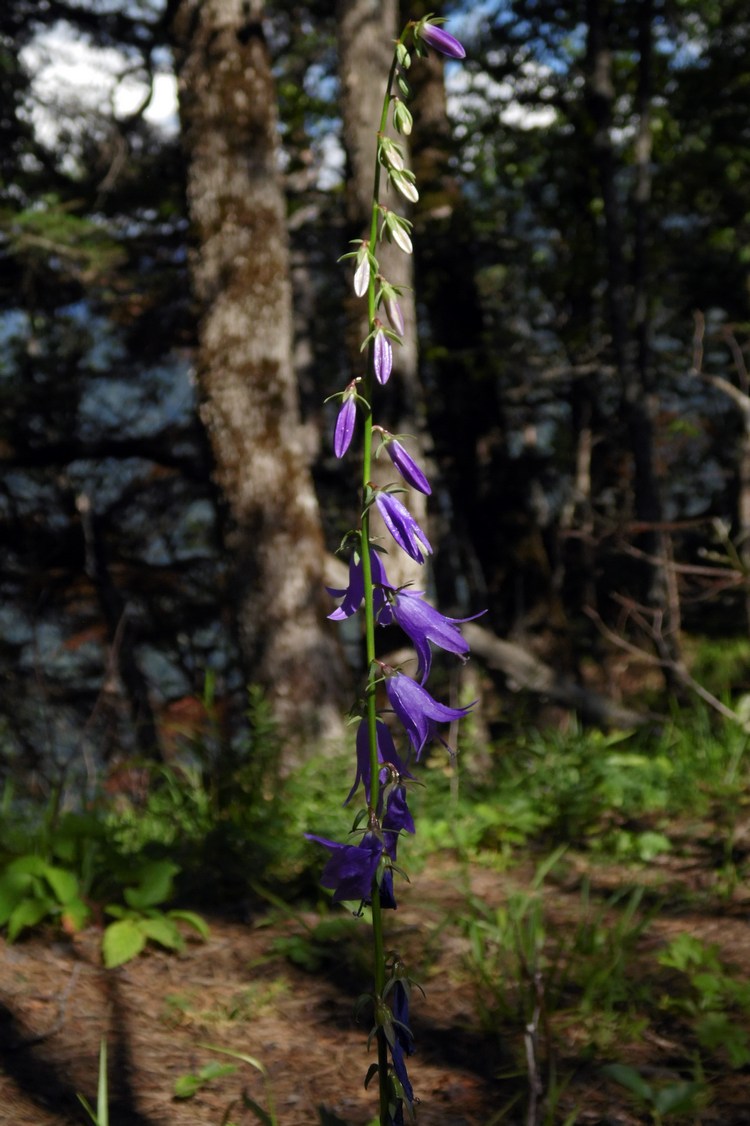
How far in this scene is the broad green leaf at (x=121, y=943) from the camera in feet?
8.88

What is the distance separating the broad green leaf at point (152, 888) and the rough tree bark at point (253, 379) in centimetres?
205

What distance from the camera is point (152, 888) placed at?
2.91m

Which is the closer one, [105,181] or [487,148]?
[105,181]

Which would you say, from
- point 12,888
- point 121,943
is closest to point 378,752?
point 121,943

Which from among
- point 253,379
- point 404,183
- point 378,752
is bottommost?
point 378,752

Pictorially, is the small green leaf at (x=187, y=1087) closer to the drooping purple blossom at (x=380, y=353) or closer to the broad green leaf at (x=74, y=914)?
the broad green leaf at (x=74, y=914)

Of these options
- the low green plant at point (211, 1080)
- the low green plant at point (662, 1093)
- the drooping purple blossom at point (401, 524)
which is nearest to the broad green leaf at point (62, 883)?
the low green plant at point (211, 1080)

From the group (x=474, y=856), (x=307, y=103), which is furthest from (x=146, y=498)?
(x=474, y=856)

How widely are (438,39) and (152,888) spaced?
231cm

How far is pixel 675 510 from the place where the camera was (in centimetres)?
1524

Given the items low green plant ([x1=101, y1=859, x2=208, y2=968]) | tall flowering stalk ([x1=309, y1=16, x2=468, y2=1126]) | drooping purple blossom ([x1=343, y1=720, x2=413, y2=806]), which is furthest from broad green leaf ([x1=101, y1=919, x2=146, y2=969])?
drooping purple blossom ([x1=343, y1=720, x2=413, y2=806])

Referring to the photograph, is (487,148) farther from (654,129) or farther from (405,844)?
A: (405,844)

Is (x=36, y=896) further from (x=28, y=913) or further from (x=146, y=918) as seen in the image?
(x=146, y=918)

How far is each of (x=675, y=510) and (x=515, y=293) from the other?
4.30 m
